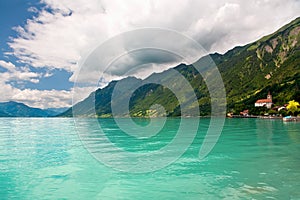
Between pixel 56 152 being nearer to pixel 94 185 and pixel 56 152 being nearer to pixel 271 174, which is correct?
pixel 94 185

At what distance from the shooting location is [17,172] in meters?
27.9

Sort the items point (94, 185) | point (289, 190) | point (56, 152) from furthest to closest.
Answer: point (56, 152)
point (94, 185)
point (289, 190)

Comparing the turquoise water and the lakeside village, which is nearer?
the turquoise water

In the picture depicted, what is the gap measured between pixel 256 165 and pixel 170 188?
1163 cm

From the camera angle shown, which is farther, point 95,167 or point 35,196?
point 95,167

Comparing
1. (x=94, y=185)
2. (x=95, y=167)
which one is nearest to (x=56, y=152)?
(x=95, y=167)

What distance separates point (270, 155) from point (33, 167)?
27230 mm

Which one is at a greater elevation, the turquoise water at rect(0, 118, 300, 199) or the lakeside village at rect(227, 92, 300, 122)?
the lakeside village at rect(227, 92, 300, 122)

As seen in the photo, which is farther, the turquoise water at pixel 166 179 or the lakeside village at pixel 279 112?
the lakeside village at pixel 279 112

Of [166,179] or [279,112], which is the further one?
[279,112]

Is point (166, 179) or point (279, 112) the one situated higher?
point (279, 112)

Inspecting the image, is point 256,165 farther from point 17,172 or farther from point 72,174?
point 17,172

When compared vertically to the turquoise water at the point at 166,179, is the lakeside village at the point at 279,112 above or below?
above

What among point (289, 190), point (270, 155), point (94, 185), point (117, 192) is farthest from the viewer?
point (270, 155)
